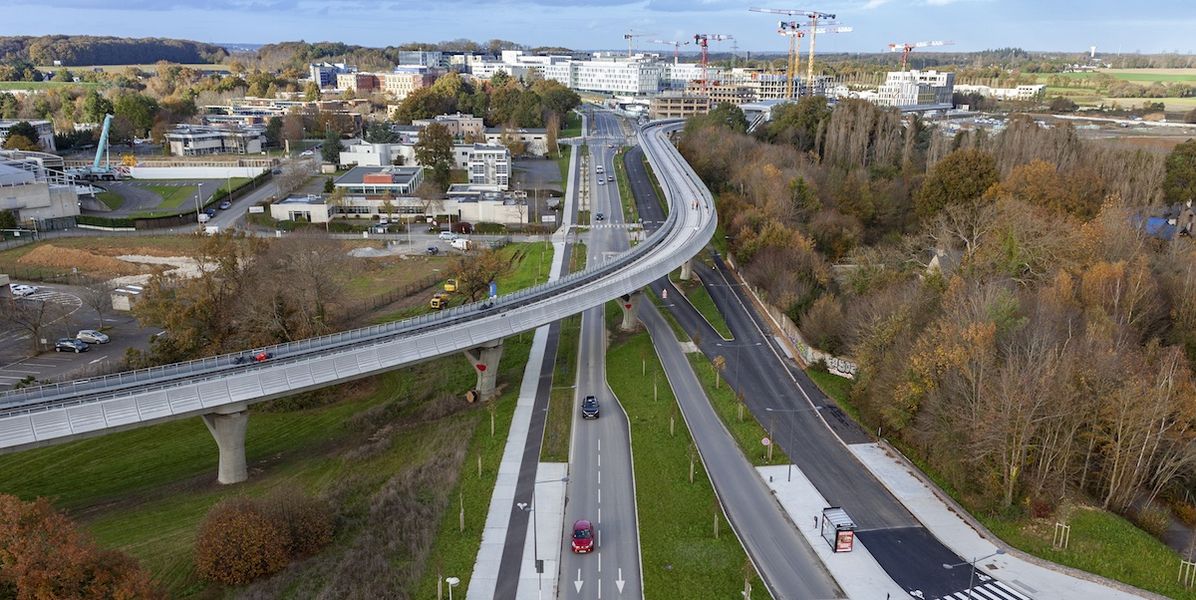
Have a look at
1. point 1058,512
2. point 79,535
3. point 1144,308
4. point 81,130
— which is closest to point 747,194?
point 1144,308

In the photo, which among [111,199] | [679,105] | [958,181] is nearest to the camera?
[958,181]

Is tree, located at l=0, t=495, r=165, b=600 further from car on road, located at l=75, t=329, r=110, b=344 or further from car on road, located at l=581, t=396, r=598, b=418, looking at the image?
car on road, located at l=75, t=329, r=110, b=344

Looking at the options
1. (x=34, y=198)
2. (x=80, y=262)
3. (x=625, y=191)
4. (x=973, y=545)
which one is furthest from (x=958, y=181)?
(x=34, y=198)

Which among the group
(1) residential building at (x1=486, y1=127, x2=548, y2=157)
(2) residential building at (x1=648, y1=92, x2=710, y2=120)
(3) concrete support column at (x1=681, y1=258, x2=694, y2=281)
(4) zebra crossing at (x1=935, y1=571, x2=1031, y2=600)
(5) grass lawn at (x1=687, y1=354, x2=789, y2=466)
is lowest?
(4) zebra crossing at (x1=935, y1=571, x2=1031, y2=600)

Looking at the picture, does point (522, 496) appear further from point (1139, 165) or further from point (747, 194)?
point (1139, 165)

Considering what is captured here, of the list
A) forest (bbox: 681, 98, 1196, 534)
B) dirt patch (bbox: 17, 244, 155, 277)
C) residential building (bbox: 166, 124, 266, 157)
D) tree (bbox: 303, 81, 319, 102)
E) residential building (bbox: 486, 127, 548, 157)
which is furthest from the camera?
tree (bbox: 303, 81, 319, 102)

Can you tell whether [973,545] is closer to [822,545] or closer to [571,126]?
[822,545]

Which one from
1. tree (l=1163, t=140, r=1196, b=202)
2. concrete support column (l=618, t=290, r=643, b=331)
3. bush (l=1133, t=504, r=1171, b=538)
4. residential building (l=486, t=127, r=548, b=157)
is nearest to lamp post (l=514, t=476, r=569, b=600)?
concrete support column (l=618, t=290, r=643, b=331)

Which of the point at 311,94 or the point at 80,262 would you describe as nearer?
the point at 80,262
